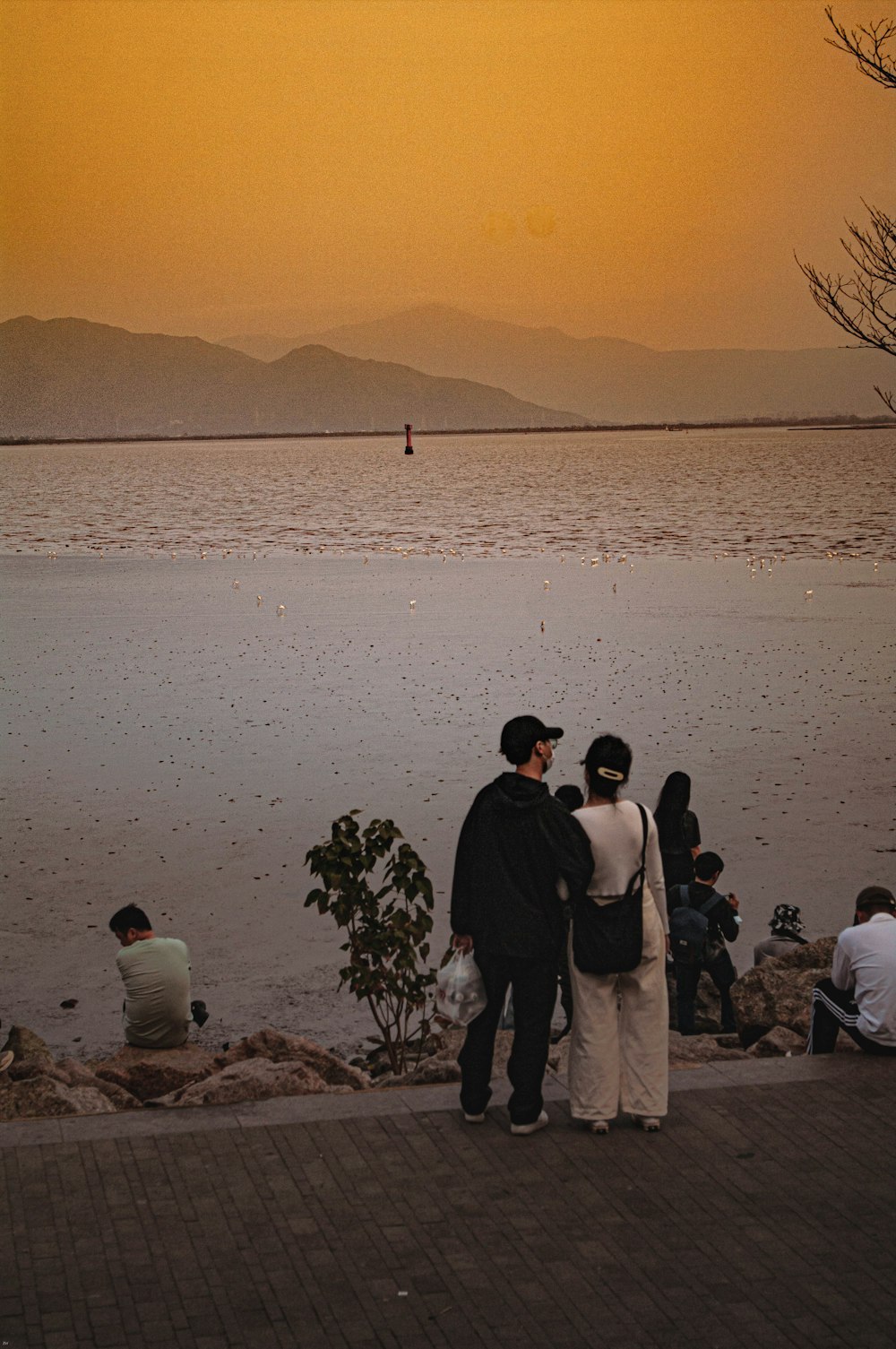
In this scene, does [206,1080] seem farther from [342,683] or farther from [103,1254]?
[342,683]

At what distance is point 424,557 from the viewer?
1730 inches

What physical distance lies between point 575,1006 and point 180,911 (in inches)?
233

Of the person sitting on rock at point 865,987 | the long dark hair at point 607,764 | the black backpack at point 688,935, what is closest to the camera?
the long dark hair at point 607,764

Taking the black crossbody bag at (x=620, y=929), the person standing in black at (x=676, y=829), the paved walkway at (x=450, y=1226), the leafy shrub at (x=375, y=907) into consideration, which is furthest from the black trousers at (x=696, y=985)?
the black crossbody bag at (x=620, y=929)

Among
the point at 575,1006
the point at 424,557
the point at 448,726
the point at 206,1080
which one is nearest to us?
the point at 575,1006

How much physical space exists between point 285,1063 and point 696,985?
2.80 meters

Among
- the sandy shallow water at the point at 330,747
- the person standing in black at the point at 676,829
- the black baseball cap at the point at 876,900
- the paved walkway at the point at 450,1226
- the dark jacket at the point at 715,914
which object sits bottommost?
the sandy shallow water at the point at 330,747

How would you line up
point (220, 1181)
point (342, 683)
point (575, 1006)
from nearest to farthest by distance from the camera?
point (220, 1181) < point (575, 1006) < point (342, 683)

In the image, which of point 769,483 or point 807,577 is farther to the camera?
point 769,483

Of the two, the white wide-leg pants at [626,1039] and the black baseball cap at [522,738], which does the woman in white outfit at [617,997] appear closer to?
the white wide-leg pants at [626,1039]

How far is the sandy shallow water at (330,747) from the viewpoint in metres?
11.3

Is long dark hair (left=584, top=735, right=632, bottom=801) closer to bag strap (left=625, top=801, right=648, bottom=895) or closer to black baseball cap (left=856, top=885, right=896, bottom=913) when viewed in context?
bag strap (left=625, top=801, right=648, bottom=895)

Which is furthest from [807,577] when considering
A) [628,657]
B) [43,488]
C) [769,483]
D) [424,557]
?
[43,488]

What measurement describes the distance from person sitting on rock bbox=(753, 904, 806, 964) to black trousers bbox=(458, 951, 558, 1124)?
370 cm
